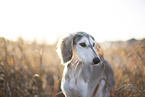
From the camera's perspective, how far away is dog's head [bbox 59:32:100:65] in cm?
188

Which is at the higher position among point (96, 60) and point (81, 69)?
point (96, 60)

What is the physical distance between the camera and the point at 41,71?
8.43 ft

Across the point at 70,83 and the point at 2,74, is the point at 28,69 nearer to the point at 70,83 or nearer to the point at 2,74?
the point at 2,74

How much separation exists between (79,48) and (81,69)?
1.42ft

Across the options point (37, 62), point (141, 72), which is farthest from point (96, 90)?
point (37, 62)

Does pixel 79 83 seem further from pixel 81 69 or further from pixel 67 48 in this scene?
pixel 67 48

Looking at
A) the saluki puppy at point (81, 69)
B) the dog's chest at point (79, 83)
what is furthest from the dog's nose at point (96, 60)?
the dog's chest at point (79, 83)

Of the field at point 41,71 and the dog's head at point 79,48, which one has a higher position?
the dog's head at point 79,48

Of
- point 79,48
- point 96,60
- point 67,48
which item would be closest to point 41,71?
point 67,48

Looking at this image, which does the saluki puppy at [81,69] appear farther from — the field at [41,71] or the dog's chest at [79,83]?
the field at [41,71]

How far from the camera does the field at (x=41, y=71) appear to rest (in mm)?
2184

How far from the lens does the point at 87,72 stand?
6.66ft

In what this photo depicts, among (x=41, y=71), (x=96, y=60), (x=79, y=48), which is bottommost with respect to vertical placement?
(x=41, y=71)

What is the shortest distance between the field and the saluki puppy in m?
0.21
